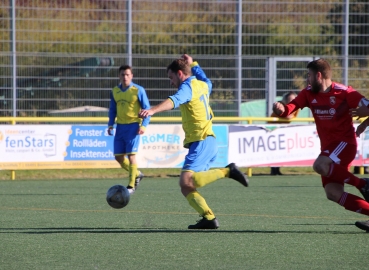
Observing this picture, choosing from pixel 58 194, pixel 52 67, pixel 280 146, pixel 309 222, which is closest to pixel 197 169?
pixel 309 222

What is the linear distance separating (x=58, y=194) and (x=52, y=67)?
5429 mm

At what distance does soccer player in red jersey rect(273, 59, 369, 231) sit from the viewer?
7.70m

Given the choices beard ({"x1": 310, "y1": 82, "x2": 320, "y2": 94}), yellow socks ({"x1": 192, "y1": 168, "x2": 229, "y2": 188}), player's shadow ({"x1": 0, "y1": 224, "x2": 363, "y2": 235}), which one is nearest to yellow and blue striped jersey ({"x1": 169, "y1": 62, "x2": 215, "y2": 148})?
yellow socks ({"x1": 192, "y1": 168, "x2": 229, "y2": 188})

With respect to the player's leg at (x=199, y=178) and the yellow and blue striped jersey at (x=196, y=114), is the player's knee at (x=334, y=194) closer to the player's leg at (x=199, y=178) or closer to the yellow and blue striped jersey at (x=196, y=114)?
the player's leg at (x=199, y=178)

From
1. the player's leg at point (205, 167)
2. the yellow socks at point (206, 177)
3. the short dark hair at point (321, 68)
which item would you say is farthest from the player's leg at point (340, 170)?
the yellow socks at point (206, 177)

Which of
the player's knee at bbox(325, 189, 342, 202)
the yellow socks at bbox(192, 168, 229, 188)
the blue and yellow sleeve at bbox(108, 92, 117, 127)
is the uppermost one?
the blue and yellow sleeve at bbox(108, 92, 117, 127)

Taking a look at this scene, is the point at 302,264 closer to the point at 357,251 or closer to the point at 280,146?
the point at 357,251

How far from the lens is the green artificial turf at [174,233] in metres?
6.12

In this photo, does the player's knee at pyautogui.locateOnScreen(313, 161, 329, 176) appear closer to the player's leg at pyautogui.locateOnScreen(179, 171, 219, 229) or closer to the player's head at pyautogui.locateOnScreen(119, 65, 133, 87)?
the player's leg at pyautogui.locateOnScreen(179, 171, 219, 229)

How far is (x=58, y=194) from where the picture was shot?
13.0 meters

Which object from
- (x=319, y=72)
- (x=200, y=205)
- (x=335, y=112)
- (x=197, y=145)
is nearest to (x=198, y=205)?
(x=200, y=205)

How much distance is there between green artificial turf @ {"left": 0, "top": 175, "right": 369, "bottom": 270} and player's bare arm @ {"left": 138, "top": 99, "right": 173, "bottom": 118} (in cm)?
117

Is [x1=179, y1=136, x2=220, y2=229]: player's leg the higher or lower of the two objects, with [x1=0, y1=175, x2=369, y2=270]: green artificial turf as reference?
higher

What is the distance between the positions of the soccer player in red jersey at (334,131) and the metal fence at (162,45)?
33.9 ft
